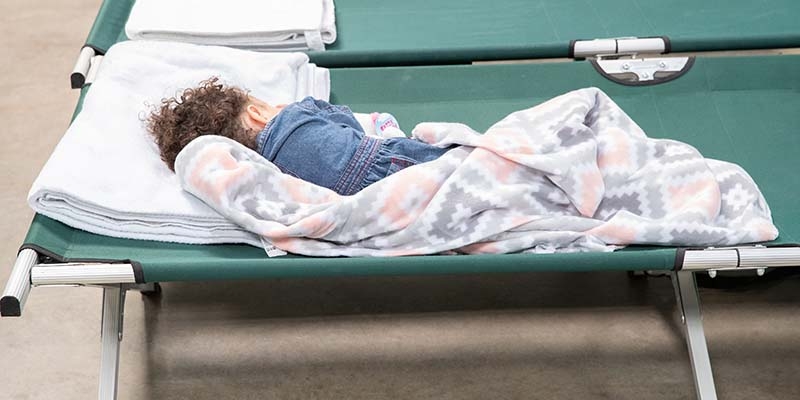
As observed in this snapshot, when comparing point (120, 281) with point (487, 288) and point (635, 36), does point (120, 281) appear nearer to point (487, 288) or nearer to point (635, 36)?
point (487, 288)

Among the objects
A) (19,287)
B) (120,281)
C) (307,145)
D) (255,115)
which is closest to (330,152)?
(307,145)

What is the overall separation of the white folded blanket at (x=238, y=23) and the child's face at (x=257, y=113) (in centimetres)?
36

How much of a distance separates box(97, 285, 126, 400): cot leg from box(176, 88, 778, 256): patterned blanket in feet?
0.85

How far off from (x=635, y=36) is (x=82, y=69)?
1.23 metres

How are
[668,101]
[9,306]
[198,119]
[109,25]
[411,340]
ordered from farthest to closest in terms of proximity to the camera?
1. [109,25]
2. [668,101]
3. [411,340]
4. [198,119]
5. [9,306]

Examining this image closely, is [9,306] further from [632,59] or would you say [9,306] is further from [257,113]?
[632,59]

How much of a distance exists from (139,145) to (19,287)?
1.34 ft

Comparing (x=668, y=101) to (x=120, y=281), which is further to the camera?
(x=668, y=101)

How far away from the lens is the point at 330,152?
5.99 feet

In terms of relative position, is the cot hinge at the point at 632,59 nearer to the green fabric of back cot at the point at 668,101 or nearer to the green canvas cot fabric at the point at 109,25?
the green fabric of back cot at the point at 668,101

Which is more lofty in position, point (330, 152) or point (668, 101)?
point (330, 152)

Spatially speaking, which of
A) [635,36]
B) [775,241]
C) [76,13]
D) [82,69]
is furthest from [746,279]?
[76,13]

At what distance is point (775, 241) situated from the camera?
5.75 feet

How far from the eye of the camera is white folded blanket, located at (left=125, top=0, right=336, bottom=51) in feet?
7.38
